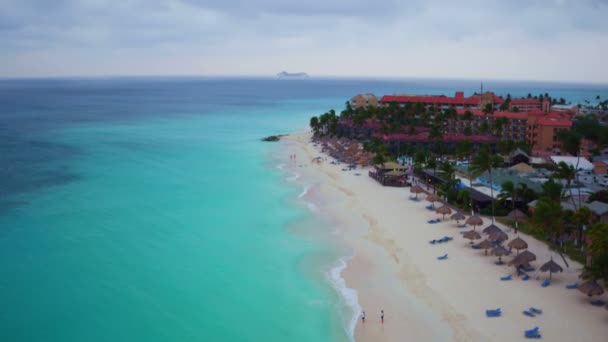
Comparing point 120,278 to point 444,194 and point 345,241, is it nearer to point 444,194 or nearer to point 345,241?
point 345,241

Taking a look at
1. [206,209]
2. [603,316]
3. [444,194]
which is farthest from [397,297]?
[206,209]

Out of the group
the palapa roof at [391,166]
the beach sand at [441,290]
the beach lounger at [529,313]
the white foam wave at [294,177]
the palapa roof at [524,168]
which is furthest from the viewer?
the white foam wave at [294,177]

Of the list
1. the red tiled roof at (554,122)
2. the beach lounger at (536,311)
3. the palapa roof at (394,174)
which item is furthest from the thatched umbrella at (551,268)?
the red tiled roof at (554,122)

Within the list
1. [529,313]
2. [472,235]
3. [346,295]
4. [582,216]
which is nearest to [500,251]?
[472,235]

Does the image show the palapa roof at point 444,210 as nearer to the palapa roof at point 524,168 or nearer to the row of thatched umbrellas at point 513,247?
the row of thatched umbrellas at point 513,247

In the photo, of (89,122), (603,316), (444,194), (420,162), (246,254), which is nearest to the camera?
(603,316)

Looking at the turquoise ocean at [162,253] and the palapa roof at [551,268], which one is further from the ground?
the palapa roof at [551,268]
